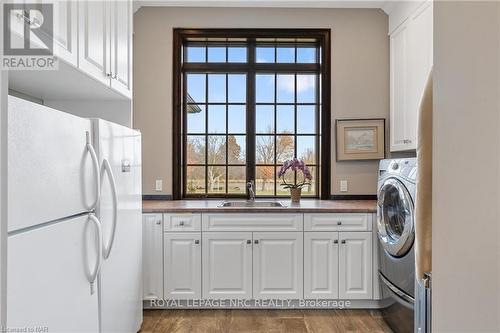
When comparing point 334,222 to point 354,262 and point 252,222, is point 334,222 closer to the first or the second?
point 354,262

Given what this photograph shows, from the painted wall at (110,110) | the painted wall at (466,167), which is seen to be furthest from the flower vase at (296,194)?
the painted wall at (466,167)

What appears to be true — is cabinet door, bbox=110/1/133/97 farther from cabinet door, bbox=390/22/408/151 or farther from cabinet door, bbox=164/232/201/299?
cabinet door, bbox=390/22/408/151

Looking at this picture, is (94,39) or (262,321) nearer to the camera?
(94,39)

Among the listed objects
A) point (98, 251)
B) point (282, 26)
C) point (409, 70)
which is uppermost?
point (282, 26)

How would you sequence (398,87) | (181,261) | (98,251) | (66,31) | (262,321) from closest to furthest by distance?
1. (66,31)
2. (98,251)
3. (262,321)
4. (181,261)
5. (398,87)

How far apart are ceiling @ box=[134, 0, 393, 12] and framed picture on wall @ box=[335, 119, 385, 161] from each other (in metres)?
1.08

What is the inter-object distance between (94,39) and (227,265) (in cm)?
185

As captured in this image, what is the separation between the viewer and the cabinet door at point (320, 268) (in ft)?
9.06

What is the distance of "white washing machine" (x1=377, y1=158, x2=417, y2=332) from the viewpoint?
2162 mm

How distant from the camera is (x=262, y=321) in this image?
2.64m

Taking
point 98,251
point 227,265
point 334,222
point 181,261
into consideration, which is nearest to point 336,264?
point 334,222

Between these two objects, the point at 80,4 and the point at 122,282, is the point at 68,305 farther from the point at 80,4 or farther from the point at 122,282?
the point at 80,4

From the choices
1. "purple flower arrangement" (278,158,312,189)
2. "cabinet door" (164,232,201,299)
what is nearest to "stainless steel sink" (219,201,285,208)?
"purple flower arrangement" (278,158,312,189)

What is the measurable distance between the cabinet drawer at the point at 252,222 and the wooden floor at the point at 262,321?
67 centimetres
